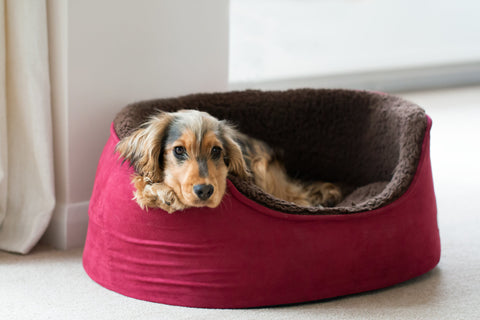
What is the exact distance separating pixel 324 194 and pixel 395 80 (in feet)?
11.0

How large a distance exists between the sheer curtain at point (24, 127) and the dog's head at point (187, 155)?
0.52 m

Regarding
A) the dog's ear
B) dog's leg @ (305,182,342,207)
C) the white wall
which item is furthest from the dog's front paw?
dog's leg @ (305,182,342,207)

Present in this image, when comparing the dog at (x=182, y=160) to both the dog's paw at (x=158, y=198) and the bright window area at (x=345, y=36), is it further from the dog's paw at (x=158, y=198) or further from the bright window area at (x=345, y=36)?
the bright window area at (x=345, y=36)

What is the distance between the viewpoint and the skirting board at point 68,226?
2.97 meters

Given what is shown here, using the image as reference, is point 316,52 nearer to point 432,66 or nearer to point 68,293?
point 432,66

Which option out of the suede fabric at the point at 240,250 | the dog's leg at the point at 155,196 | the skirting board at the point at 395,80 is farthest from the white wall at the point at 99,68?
the skirting board at the point at 395,80

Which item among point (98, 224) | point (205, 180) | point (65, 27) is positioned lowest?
point (98, 224)

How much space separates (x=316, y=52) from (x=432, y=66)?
1403 mm

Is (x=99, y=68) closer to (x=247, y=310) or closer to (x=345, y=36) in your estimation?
(x=247, y=310)

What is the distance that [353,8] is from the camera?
596 centimetres

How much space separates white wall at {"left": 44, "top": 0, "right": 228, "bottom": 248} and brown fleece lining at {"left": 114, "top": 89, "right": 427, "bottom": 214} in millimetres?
246

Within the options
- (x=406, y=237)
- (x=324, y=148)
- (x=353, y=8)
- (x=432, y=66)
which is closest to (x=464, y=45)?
(x=432, y=66)

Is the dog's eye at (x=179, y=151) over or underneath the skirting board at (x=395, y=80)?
over

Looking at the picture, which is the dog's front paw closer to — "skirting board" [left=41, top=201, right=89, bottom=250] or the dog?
the dog
